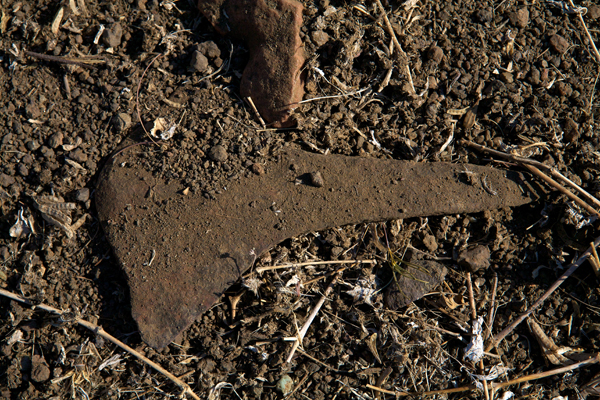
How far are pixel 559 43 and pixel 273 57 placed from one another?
5.01ft

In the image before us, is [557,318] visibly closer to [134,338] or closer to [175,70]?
[134,338]

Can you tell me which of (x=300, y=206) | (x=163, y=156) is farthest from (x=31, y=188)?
(x=300, y=206)

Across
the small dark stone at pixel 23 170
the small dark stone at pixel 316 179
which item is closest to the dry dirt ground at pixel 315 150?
the small dark stone at pixel 23 170

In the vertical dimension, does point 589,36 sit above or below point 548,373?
above

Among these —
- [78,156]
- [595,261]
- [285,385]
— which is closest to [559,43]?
[595,261]

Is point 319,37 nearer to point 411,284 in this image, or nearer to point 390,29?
point 390,29

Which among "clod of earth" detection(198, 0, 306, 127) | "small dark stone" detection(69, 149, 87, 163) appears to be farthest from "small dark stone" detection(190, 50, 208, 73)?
"small dark stone" detection(69, 149, 87, 163)

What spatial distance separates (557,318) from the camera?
6.24 feet

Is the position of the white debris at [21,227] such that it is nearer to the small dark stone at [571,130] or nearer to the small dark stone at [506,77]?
the small dark stone at [506,77]

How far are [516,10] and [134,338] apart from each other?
257cm

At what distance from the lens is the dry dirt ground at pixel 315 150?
5.85ft

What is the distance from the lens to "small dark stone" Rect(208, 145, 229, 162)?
68.9 inches

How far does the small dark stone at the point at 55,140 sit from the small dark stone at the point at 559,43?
2.59 meters

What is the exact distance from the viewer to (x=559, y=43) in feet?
6.55
